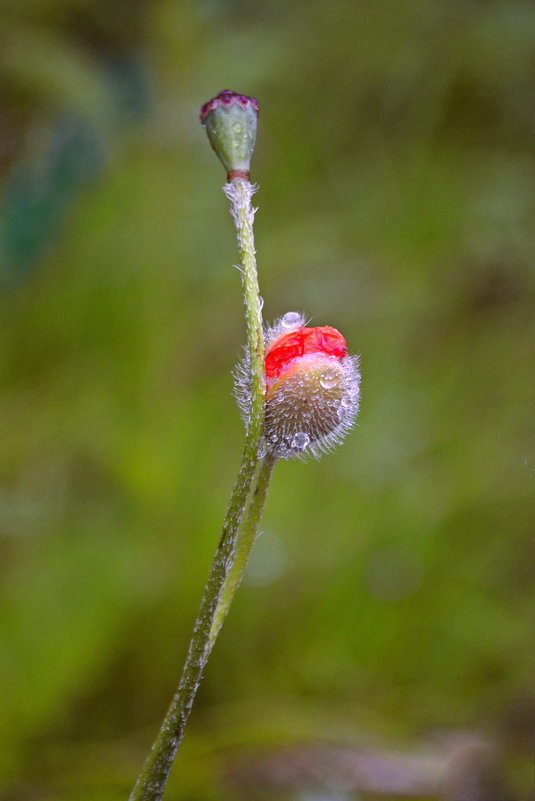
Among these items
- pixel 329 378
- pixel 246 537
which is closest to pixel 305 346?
pixel 329 378

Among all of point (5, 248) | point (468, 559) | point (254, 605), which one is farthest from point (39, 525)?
point (468, 559)

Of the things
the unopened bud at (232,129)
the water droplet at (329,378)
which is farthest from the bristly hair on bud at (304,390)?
the unopened bud at (232,129)

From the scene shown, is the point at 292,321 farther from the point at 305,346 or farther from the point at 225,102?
the point at 225,102

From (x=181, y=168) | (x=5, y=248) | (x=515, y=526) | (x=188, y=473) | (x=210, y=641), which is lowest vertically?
(x=210, y=641)

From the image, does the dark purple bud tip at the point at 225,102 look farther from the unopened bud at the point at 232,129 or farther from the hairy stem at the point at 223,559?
the hairy stem at the point at 223,559

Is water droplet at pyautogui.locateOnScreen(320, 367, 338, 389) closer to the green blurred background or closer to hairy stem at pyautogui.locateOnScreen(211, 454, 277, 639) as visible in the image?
hairy stem at pyautogui.locateOnScreen(211, 454, 277, 639)

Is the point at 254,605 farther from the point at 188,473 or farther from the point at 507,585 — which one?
the point at 507,585

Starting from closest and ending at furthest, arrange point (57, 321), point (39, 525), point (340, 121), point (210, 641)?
point (210, 641) < point (39, 525) < point (57, 321) < point (340, 121)
